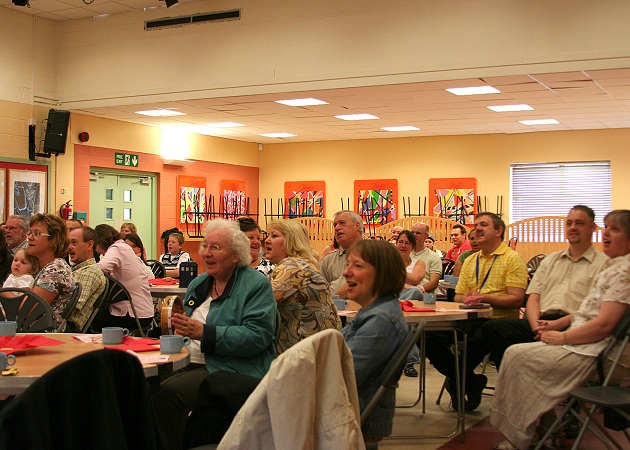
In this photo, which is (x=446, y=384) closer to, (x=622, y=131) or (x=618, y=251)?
(x=618, y=251)

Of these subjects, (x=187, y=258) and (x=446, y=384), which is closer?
(x=446, y=384)

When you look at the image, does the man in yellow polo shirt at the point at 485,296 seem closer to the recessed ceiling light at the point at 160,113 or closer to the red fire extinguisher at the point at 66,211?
the recessed ceiling light at the point at 160,113

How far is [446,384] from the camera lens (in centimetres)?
587

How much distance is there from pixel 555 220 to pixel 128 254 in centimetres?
717

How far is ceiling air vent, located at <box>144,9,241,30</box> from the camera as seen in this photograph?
10.4 metres

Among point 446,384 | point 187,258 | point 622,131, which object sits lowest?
point 446,384

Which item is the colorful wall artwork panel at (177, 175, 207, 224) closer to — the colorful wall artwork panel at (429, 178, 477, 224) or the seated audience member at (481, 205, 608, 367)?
the colorful wall artwork panel at (429, 178, 477, 224)

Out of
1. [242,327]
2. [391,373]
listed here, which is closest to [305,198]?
[242,327]

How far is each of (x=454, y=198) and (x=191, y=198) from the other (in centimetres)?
476

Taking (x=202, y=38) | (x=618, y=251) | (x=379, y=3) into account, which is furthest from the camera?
(x=202, y=38)

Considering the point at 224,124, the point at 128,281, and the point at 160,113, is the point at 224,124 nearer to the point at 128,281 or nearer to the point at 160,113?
the point at 160,113

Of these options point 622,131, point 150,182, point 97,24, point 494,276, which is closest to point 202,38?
point 97,24

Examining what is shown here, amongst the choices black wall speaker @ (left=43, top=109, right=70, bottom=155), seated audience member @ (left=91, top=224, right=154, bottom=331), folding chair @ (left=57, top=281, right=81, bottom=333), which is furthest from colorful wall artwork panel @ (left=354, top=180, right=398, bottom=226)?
folding chair @ (left=57, top=281, right=81, bottom=333)

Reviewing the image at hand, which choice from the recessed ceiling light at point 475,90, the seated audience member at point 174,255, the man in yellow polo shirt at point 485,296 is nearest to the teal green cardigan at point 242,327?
the man in yellow polo shirt at point 485,296
